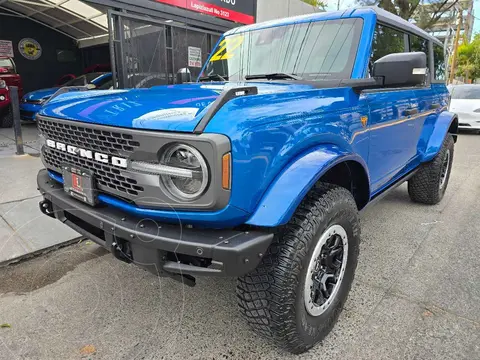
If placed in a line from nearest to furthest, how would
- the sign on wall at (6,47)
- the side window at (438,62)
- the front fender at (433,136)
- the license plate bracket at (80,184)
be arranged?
the license plate bracket at (80,184) < the front fender at (433,136) < the side window at (438,62) < the sign on wall at (6,47)

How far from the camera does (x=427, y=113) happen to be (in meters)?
3.86

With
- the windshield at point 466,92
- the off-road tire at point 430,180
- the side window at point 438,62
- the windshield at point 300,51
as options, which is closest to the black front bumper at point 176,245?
the windshield at point 300,51

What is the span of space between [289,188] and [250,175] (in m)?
0.21

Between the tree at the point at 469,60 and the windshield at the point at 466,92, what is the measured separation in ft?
95.4

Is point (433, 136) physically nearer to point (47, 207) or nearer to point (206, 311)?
point (206, 311)

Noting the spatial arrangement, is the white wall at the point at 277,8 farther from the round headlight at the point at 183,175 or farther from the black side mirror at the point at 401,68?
the round headlight at the point at 183,175

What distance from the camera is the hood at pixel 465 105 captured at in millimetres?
11039

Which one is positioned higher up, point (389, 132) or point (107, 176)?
point (389, 132)

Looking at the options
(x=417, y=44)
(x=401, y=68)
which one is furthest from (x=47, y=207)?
(x=417, y=44)

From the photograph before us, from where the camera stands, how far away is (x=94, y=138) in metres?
1.92

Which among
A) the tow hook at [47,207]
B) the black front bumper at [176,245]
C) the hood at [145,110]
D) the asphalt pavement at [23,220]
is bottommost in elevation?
the asphalt pavement at [23,220]

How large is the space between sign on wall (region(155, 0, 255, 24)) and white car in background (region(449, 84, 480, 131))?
6764mm

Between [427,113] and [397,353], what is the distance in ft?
8.80

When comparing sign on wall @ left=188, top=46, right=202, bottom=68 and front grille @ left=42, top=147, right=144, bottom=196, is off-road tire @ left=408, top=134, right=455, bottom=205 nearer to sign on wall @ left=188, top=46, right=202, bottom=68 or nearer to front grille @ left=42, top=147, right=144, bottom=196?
front grille @ left=42, top=147, right=144, bottom=196
